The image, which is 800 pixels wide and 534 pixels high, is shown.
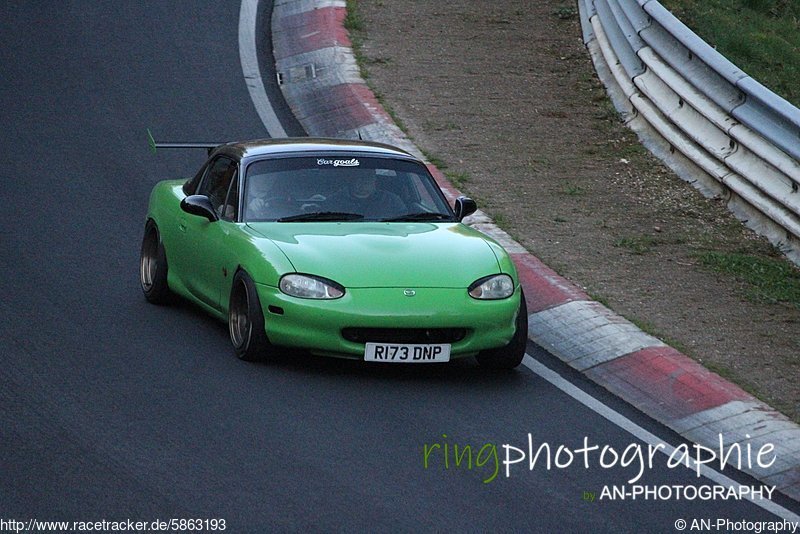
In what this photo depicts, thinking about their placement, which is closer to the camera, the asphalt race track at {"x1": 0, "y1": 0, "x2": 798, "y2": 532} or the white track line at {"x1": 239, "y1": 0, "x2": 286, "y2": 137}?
the asphalt race track at {"x1": 0, "y1": 0, "x2": 798, "y2": 532}

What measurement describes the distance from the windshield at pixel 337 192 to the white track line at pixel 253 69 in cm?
530

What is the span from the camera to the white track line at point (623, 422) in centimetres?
697

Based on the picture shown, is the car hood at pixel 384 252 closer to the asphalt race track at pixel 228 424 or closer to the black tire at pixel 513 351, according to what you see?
the black tire at pixel 513 351

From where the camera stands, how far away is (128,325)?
984 cm

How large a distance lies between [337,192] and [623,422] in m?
2.77

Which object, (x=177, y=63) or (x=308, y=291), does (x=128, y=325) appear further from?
(x=177, y=63)

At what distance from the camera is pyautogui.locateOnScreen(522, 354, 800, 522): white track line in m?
6.97

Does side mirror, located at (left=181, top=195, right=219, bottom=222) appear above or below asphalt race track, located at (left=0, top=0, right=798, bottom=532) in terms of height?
above

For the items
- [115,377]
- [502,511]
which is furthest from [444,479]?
[115,377]

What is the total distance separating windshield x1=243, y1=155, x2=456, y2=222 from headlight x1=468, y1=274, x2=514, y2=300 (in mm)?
1046

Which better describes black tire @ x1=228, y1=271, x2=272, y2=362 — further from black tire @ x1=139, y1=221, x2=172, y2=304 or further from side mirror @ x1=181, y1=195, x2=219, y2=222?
black tire @ x1=139, y1=221, x2=172, y2=304

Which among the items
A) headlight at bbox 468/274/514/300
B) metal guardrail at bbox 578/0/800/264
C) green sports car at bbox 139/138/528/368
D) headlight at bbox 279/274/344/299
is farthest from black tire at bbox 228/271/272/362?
metal guardrail at bbox 578/0/800/264

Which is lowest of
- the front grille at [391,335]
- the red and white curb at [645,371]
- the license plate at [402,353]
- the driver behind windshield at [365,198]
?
the red and white curb at [645,371]

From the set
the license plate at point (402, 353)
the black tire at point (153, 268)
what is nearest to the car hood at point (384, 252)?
the license plate at point (402, 353)
